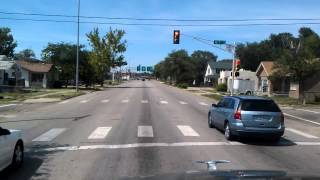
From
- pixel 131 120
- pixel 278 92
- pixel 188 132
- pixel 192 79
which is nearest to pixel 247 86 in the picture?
pixel 278 92

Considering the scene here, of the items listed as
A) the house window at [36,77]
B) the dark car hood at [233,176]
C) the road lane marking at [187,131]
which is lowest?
the road lane marking at [187,131]

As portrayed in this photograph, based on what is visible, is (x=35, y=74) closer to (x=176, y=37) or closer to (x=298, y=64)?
(x=176, y=37)

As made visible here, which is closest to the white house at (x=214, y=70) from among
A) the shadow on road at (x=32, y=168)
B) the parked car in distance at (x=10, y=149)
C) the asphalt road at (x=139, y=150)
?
the asphalt road at (x=139, y=150)

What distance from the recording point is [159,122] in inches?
962

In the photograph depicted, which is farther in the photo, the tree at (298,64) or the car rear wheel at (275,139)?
the tree at (298,64)

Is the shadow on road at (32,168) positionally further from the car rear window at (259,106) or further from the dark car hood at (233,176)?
the car rear window at (259,106)

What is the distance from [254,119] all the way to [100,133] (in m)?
5.23

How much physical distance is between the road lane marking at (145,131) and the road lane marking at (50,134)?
277 centimetres

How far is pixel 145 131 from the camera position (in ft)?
66.0

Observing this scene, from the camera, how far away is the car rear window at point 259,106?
723 inches

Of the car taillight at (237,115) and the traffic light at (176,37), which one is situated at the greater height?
the traffic light at (176,37)

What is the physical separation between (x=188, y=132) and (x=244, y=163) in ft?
24.4

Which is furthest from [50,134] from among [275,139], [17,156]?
[275,139]

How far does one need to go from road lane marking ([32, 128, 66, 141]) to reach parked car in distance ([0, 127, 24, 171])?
527cm
